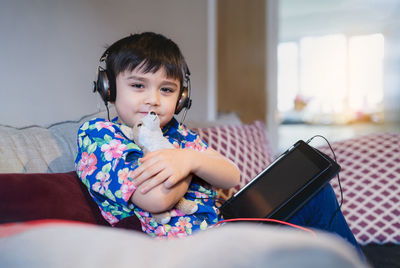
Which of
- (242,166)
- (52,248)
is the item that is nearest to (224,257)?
(52,248)

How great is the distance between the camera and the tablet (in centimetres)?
80

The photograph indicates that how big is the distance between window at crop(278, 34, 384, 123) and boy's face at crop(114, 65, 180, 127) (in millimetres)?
8698

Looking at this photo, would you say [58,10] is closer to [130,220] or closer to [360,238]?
[130,220]

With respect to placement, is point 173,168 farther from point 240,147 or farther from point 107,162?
point 240,147

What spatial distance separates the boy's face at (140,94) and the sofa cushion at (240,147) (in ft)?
1.52

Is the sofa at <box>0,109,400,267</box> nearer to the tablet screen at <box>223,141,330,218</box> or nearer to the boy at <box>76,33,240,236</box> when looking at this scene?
the boy at <box>76,33,240,236</box>

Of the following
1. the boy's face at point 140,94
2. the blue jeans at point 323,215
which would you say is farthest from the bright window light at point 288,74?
the boy's face at point 140,94

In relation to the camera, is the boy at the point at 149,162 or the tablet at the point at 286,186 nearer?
the boy at the point at 149,162

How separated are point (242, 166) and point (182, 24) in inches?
43.6

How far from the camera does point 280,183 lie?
0.85 metres

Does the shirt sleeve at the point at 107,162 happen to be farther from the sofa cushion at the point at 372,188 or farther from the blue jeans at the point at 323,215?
the sofa cushion at the point at 372,188

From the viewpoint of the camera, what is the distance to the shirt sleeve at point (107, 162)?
0.70 metres

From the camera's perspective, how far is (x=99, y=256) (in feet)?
1.04

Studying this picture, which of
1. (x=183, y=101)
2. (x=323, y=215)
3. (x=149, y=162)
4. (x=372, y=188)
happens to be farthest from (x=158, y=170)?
(x=372, y=188)
